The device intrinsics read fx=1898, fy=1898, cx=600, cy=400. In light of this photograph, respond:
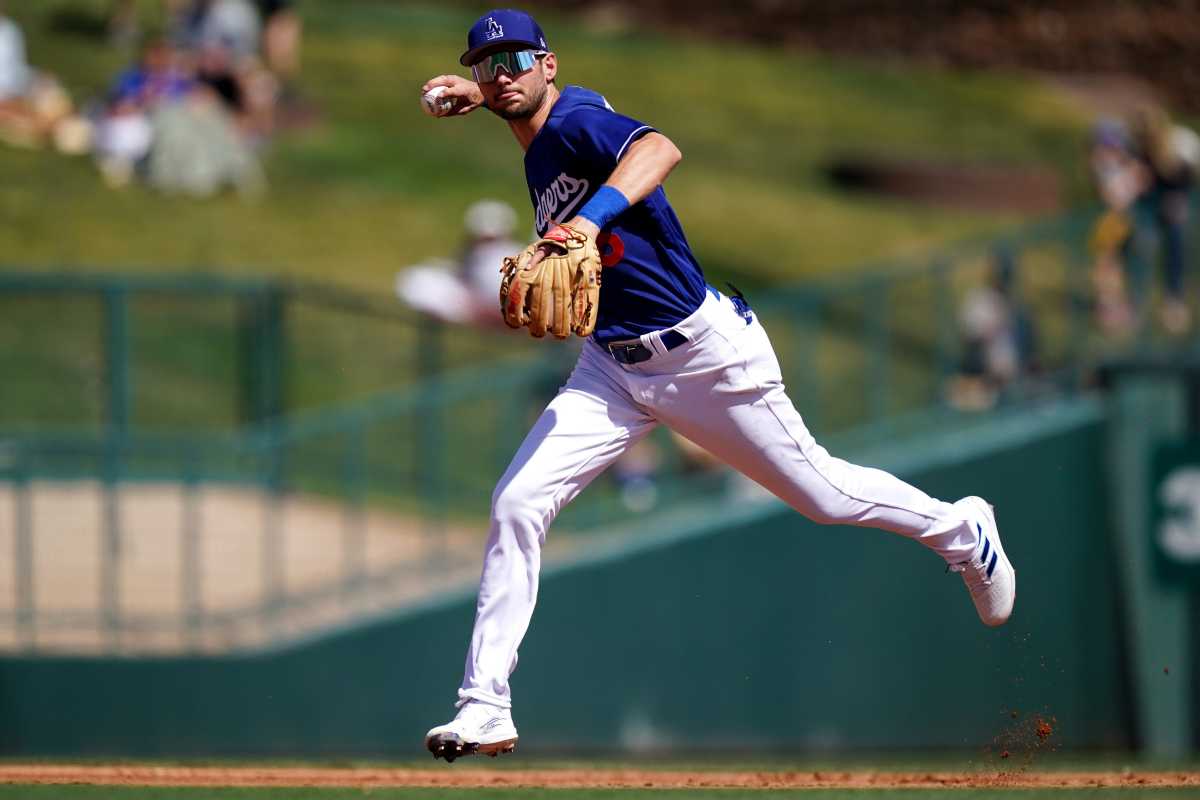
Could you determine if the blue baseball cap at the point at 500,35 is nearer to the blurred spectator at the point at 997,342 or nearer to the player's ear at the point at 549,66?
the player's ear at the point at 549,66

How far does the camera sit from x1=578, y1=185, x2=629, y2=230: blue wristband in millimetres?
5273

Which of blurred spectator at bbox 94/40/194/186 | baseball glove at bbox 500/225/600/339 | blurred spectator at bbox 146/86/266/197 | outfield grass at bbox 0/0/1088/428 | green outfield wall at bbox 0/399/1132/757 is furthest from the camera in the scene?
blurred spectator at bbox 94/40/194/186

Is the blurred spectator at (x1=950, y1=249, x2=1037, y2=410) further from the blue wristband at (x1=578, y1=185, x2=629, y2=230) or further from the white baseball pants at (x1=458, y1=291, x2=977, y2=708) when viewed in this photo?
the blue wristband at (x1=578, y1=185, x2=629, y2=230)

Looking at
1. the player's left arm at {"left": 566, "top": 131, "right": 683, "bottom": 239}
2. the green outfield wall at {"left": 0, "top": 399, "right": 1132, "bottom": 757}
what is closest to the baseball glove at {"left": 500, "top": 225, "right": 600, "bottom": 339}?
the player's left arm at {"left": 566, "top": 131, "right": 683, "bottom": 239}

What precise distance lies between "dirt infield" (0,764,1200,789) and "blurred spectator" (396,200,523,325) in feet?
16.1

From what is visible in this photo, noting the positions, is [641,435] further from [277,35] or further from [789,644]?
[277,35]

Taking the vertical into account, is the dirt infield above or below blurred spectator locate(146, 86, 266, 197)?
below

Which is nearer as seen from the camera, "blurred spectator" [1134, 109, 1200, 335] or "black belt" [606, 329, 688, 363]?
"black belt" [606, 329, 688, 363]

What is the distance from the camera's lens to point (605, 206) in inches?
208

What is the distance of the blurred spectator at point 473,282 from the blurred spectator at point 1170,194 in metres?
3.84

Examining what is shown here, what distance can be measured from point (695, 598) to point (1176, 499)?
272cm

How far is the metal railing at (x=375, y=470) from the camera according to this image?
9.90 m

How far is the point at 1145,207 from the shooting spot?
10.7 metres

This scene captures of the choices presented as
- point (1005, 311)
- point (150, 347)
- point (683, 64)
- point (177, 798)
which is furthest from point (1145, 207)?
point (683, 64)
